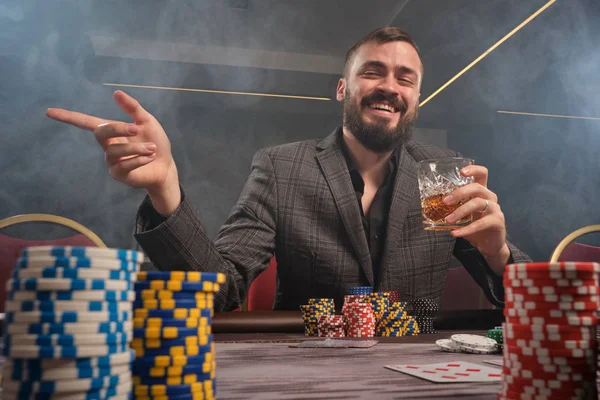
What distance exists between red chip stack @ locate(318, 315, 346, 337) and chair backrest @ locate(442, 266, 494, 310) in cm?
177

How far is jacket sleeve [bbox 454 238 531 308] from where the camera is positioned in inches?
73.9

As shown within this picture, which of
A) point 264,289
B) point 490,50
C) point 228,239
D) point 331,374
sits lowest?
point 331,374

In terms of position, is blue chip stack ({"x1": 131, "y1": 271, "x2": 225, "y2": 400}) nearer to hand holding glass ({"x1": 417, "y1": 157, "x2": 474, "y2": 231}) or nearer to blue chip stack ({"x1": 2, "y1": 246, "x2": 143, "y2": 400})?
blue chip stack ({"x1": 2, "y1": 246, "x2": 143, "y2": 400})

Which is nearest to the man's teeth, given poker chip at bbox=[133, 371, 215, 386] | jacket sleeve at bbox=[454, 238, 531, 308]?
jacket sleeve at bbox=[454, 238, 531, 308]

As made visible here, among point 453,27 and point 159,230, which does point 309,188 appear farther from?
point 453,27

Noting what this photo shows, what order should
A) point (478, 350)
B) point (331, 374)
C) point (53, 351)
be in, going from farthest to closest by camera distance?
1. point (478, 350)
2. point (331, 374)
3. point (53, 351)

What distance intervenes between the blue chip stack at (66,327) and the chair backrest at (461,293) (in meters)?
2.80

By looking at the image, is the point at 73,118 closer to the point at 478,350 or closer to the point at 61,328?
the point at 61,328

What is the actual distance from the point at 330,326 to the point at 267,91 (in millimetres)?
4594

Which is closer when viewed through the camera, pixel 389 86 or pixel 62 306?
pixel 62 306

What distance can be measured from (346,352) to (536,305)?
513mm

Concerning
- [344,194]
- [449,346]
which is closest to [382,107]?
[344,194]

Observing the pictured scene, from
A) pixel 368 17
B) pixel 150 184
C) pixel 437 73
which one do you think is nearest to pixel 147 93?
pixel 368 17

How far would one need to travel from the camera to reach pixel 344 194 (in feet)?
7.12
